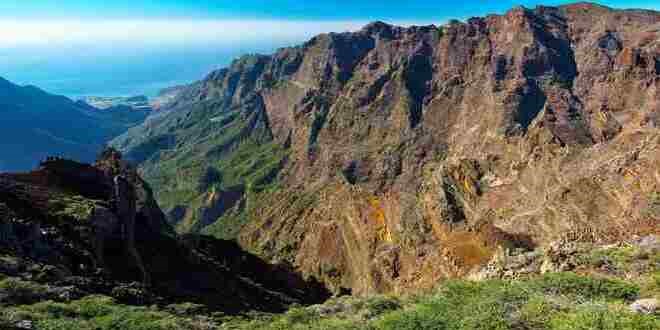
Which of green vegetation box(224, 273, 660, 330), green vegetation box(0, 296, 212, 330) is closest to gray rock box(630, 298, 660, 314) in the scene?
green vegetation box(224, 273, 660, 330)

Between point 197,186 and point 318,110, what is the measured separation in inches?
1852

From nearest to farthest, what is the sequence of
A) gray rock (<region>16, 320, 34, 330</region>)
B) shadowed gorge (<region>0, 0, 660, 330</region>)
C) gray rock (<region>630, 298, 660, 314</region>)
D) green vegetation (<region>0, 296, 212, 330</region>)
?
gray rock (<region>630, 298, 660, 314</region>), gray rock (<region>16, 320, 34, 330</region>), green vegetation (<region>0, 296, 212, 330</region>), shadowed gorge (<region>0, 0, 660, 330</region>)

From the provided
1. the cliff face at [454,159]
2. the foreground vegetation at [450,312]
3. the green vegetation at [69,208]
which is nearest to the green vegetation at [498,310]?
the foreground vegetation at [450,312]

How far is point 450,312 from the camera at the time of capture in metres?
17.9

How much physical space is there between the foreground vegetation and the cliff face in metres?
22.2

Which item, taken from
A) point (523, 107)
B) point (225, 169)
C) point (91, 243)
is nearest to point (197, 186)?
point (225, 169)

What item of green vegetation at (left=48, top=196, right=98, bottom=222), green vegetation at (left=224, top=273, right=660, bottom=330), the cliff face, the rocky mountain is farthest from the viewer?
the cliff face

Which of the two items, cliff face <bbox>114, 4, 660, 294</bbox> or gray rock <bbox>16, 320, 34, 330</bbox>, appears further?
cliff face <bbox>114, 4, 660, 294</bbox>

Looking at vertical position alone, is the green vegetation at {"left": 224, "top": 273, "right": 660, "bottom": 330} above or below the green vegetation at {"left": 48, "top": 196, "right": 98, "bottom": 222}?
below

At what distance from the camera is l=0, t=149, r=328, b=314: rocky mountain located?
22734 millimetres

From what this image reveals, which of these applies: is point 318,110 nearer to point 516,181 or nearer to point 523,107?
point 523,107

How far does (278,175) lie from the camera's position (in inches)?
6531

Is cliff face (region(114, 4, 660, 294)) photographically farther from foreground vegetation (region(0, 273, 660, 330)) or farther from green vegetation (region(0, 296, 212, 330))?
green vegetation (region(0, 296, 212, 330))

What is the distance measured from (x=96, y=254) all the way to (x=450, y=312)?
19.8 meters
